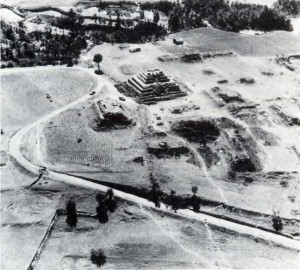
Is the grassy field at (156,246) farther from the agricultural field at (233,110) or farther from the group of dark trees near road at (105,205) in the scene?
the agricultural field at (233,110)

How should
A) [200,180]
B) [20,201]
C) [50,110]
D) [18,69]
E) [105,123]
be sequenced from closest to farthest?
[20,201], [200,180], [105,123], [50,110], [18,69]

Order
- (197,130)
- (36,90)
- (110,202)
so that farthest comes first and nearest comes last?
(36,90) < (197,130) < (110,202)

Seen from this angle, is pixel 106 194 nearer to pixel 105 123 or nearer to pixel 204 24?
pixel 105 123

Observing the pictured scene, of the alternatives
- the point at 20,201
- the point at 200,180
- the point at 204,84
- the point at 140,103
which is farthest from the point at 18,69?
the point at 200,180

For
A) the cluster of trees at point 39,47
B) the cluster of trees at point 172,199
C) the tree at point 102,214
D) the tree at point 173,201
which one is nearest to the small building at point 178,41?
the cluster of trees at point 39,47

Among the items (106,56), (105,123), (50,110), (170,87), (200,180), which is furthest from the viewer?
(106,56)

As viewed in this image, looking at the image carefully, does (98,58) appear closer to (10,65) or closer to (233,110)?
(10,65)

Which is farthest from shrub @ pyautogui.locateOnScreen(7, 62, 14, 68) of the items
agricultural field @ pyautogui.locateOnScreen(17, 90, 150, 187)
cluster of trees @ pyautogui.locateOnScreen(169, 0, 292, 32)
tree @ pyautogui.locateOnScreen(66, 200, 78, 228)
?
tree @ pyautogui.locateOnScreen(66, 200, 78, 228)

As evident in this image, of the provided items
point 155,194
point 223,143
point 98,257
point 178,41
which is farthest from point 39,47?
point 98,257
